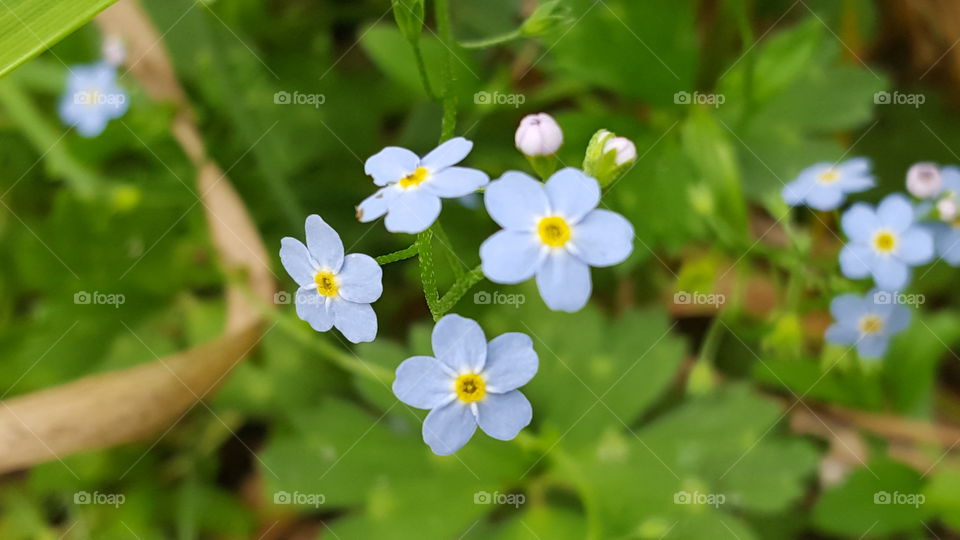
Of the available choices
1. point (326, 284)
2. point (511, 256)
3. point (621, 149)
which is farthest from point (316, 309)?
point (621, 149)

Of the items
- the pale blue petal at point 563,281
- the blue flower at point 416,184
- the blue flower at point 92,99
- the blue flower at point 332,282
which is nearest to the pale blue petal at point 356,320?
the blue flower at point 332,282

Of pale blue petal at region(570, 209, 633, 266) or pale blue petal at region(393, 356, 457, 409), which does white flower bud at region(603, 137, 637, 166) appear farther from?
pale blue petal at region(393, 356, 457, 409)

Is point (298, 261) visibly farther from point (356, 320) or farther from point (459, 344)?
point (459, 344)

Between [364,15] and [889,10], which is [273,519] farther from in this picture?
[889,10]

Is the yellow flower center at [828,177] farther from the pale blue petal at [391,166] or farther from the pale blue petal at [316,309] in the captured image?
the pale blue petal at [316,309]

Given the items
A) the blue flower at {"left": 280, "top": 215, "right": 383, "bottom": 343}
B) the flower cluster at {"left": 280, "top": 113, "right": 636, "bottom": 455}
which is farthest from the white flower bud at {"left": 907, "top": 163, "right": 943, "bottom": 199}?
the blue flower at {"left": 280, "top": 215, "right": 383, "bottom": 343}

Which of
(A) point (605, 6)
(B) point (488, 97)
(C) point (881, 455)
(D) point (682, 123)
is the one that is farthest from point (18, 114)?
(C) point (881, 455)
